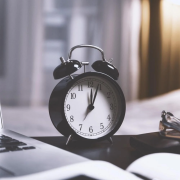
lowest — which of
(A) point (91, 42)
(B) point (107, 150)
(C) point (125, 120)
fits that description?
(C) point (125, 120)

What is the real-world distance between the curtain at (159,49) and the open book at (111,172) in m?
3.14

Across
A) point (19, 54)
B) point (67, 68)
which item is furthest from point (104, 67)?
point (19, 54)

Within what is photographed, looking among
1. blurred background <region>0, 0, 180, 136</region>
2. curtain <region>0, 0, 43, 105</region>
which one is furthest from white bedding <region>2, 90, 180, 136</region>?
curtain <region>0, 0, 43, 105</region>

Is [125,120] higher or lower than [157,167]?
lower

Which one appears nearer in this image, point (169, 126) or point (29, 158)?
point (29, 158)

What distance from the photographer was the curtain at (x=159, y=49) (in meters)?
3.55

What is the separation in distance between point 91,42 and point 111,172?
3177mm

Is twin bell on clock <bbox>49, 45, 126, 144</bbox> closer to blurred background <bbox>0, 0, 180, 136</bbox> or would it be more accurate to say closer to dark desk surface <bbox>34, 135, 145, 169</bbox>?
dark desk surface <bbox>34, 135, 145, 169</bbox>

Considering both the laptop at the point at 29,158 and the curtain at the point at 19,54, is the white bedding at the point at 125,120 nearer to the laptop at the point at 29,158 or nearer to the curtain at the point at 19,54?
the curtain at the point at 19,54

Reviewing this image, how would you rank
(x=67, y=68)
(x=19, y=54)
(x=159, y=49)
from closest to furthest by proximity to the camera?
(x=67, y=68) → (x=19, y=54) → (x=159, y=49)

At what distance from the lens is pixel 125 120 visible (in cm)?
252

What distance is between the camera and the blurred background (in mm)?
3221

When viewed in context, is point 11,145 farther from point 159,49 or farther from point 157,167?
point 159,49

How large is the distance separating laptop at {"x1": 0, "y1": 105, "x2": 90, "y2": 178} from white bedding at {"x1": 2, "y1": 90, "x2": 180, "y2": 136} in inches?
63.6
